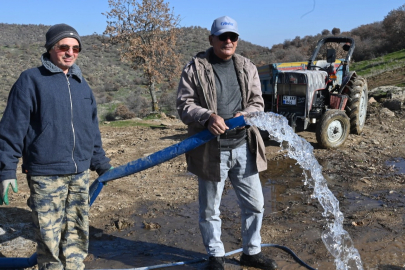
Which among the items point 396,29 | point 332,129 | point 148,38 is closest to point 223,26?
point 332,129

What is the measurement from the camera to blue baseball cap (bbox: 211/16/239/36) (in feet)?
9.76

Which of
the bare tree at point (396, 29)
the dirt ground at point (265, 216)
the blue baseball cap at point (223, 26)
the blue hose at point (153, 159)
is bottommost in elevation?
the dirt ground at point (265, 216)

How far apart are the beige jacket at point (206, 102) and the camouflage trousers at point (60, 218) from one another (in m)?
0.90

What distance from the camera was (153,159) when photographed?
3.16 m

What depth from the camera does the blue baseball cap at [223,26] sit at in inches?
117

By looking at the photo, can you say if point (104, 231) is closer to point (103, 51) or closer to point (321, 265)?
point (321, 265)

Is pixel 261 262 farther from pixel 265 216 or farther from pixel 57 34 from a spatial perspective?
pixel 57 34

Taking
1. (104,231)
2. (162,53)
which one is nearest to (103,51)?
(162,53)

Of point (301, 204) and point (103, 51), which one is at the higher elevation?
point (103, 51)

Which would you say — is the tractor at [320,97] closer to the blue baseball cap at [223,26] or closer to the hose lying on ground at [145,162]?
the hose lying on ground at [145,162]

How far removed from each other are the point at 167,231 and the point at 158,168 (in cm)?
252

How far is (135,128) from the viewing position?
10.8 m

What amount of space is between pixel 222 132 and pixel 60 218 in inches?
52.3

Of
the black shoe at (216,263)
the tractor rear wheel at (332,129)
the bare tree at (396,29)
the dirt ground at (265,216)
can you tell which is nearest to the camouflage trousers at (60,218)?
the dirt ground at (265,216)
